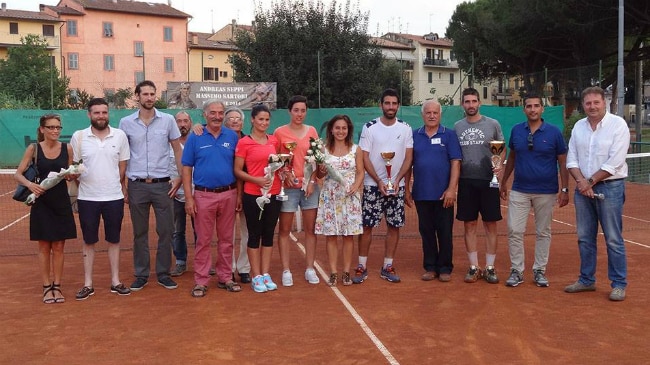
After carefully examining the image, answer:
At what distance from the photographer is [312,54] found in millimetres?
24359

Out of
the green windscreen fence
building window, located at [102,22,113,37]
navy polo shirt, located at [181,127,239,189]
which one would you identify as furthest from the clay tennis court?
building window, located at [102,22,113,37]

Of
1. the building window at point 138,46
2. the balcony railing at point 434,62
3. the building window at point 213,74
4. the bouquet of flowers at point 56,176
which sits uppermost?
the balcony railing at point 434,62

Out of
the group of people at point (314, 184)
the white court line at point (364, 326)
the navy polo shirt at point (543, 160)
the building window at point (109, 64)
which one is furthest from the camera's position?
the building window at point (109, 64)

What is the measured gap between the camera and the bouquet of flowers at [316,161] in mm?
6141

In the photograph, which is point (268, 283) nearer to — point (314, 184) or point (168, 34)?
point (314, 184)

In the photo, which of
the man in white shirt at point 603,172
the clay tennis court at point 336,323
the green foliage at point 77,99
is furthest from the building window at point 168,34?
the man in white shirt at point 603,172

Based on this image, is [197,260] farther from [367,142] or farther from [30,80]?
[30,80]

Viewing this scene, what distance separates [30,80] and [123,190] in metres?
25.3

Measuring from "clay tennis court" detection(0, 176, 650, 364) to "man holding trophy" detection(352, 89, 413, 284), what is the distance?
2.22 ft

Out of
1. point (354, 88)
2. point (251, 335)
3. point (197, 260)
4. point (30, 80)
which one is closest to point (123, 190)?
point (197, 260)

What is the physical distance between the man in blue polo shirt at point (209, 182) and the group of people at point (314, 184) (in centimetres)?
1

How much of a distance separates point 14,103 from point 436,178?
23.7 meters

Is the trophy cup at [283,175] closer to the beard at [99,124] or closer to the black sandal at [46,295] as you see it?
the beard at [99,124]

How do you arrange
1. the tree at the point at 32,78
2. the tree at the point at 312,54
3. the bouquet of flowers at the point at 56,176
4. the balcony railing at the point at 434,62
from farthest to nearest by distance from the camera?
the balcony railing at the point at 434,62
the tree at the point at 32,78
the tree at the point at 312,54
the bouquet of flowers at the point at 56,176
